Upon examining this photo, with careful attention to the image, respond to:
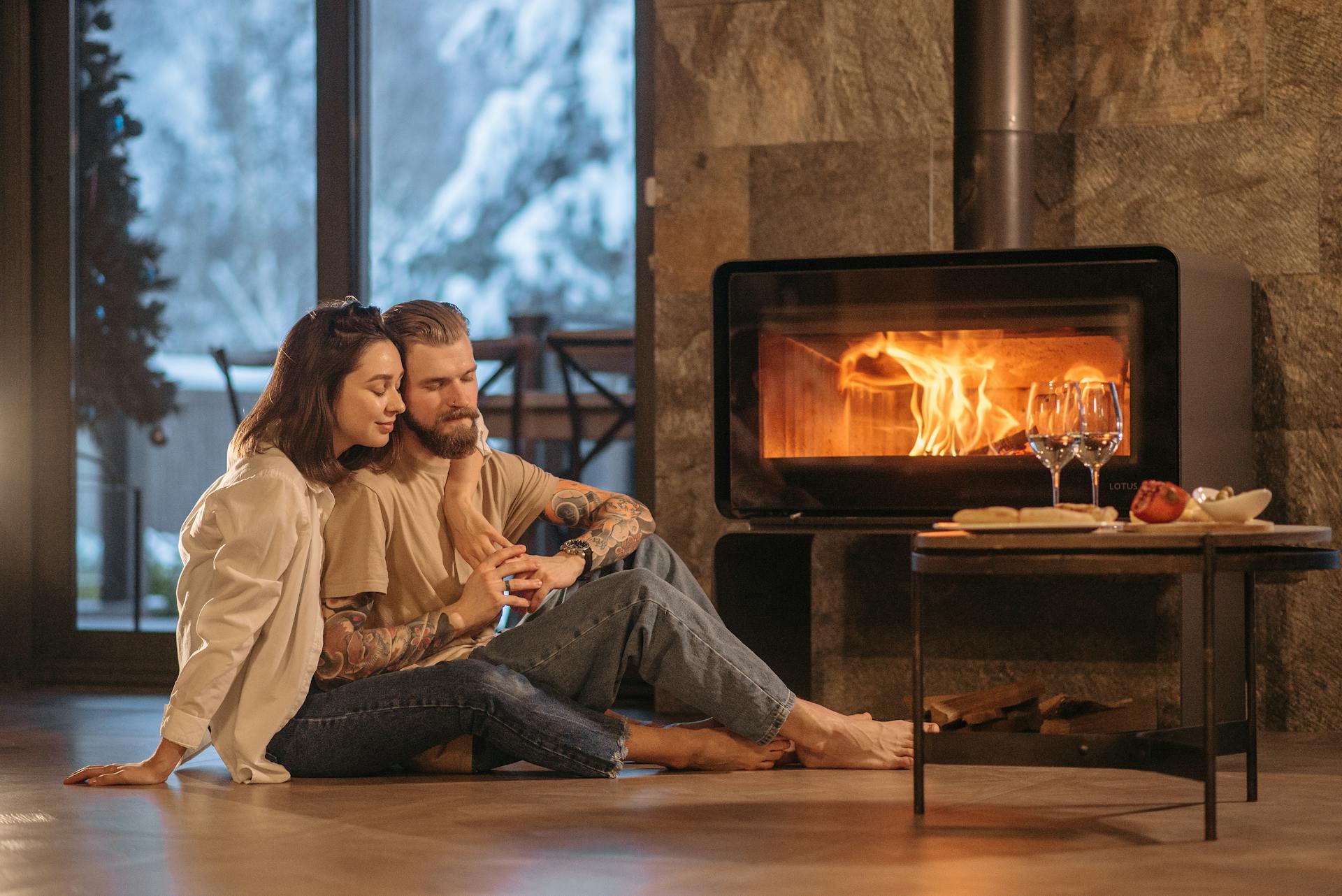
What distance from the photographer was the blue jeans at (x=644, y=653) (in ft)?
8.45

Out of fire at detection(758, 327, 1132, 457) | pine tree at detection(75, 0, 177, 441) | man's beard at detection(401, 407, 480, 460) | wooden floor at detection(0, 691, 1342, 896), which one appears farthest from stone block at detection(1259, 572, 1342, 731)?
pine tree at detection(75, 0, 177, 441)

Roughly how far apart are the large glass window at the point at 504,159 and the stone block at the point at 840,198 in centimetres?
52

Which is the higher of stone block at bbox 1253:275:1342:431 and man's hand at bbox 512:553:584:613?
stone block at bbox 1253:275:1342:431

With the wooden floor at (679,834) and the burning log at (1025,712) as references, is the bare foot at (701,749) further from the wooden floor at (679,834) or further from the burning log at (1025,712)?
the burning log at (1025,712)

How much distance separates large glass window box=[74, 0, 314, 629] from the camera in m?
4.34

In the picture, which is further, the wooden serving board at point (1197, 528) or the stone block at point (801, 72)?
the stone block at point (801, 72)

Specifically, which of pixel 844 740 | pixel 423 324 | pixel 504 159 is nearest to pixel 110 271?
pixel 504 159

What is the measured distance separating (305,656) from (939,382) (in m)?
1.53

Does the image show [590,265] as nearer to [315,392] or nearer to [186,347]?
[186,347]

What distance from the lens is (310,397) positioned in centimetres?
263

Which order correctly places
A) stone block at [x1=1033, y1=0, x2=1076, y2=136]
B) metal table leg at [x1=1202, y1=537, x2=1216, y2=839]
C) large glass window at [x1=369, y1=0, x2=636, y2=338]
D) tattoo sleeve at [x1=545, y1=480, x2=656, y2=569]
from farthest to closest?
1. large glass window at [x1=369, y1=0, x2=636, y2=338]
2. stone block at [x1=1033, y1=0, x2=1076, y2=136]
3. tattoo sleeve at [x1=545, y1=480, x2=656, y2=569]
4. metal table leg at [x1=1202, y1=537, x2=1216, y2=839]

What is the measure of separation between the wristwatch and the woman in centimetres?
13

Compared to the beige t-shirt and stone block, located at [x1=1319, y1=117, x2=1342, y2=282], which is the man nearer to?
the beige t-shirt

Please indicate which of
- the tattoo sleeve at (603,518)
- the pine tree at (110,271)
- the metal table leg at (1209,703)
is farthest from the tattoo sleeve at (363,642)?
the pine tree at (110,271)
